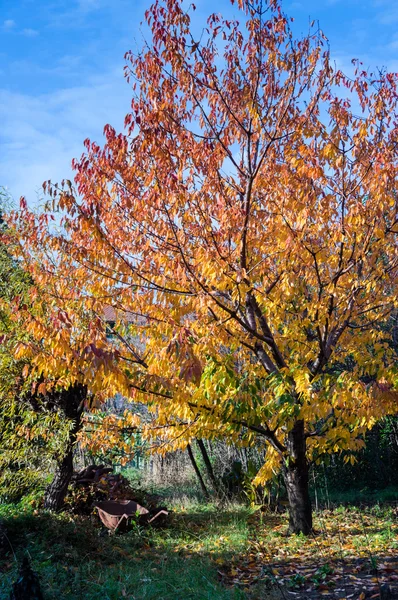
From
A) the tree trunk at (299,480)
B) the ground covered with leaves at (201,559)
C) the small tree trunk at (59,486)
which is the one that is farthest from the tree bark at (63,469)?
the tree trunk at (299,480)

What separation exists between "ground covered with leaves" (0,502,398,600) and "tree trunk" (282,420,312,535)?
23 centimetres

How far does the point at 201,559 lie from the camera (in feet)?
18.6

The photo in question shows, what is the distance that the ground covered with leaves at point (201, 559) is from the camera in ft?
13.9

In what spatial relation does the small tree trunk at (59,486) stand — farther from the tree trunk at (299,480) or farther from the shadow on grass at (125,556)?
the tree trunk at (299,480)

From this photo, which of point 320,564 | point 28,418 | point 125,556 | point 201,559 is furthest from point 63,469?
point 320,564

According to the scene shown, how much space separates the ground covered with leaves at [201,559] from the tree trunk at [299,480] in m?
0.23

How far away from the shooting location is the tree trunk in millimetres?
6699

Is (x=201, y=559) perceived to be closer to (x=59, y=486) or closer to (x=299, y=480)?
(x=299, y=480)

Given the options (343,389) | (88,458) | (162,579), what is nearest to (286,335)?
(343,389)

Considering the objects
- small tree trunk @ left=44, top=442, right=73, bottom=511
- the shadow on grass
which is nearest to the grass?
the shadow on grass

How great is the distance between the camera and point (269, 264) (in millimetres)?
5824

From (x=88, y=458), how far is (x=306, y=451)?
5.46 metres

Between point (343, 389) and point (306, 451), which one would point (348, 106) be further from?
point (306, 451)

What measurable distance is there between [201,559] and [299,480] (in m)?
1.76
